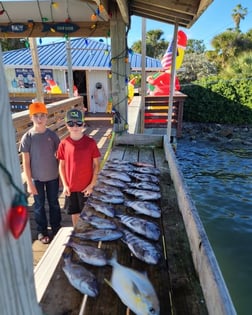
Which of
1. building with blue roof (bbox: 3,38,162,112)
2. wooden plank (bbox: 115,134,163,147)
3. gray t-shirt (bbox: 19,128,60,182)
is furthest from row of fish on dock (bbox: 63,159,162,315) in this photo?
building with blue roof (bbox: 3,38,162,112)

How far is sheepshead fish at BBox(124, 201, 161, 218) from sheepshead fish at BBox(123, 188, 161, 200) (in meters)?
0.09

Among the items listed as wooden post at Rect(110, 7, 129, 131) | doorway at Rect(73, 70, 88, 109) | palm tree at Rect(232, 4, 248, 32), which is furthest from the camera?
palm tree at Rect(232, 4, 248, 32)

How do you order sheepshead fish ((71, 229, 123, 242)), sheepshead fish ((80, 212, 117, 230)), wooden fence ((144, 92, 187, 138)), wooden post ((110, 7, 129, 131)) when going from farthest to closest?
wooden fence ((144, 92, 187, 138)), wooden post ((110, 7, 129, 131)), sheepshead fish ((80, 212, 117, 230)), sheepshead fish ((71, 229, 123, 242))

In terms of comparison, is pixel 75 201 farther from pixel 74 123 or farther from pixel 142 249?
pixel 142 249

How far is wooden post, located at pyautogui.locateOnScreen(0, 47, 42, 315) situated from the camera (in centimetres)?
65

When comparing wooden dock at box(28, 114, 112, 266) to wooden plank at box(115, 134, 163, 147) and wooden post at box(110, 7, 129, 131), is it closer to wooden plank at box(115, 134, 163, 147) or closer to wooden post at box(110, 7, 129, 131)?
wooden plank at box(115, 134, 163, 147)

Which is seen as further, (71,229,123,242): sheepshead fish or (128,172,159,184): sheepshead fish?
(128,172,159,184): sheepshead fish

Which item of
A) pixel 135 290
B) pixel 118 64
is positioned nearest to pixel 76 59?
pixel 118 64

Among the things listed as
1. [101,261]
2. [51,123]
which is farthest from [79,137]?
[51,123]

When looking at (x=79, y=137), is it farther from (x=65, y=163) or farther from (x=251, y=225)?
(x=251, y=225)

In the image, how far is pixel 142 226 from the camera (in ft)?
6.81

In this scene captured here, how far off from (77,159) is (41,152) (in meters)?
0.51

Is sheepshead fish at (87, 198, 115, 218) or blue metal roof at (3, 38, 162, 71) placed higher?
blue metal roof at (3, 38, 162, 71)

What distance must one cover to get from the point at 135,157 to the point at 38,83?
479 centimetres
